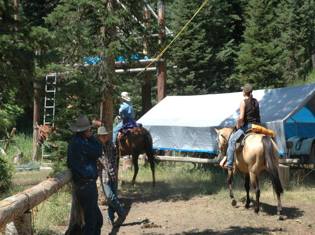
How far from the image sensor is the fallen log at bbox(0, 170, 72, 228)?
3953 millimetres

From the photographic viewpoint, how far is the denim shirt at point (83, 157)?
5828 millimetres

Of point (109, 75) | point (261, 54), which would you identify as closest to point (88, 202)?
point (109, 75)

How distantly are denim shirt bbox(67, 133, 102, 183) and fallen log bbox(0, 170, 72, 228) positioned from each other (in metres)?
0.18

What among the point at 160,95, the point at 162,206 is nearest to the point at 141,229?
the point at 162,206

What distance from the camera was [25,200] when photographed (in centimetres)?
446

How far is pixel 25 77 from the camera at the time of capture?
6562 millimetres

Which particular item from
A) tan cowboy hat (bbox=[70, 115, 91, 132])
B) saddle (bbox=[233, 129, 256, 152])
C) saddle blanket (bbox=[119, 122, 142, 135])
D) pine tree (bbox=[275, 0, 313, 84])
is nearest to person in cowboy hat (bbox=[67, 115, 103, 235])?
tan cowboy hat (bbox=[70, 115, 91, 132])

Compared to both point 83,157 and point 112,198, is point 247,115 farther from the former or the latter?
point 83,157

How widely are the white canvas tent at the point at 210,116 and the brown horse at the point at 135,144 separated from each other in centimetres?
243

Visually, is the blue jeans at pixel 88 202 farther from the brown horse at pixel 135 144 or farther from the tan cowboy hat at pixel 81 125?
the brown horse at pixel 135 144

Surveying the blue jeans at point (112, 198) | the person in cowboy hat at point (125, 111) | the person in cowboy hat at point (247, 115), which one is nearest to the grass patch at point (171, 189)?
the blue jeans at point (112, 198)

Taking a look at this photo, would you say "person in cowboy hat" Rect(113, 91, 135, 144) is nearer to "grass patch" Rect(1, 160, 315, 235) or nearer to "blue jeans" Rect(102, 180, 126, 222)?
"grass patch" Rect(1, 160, 315, 235)

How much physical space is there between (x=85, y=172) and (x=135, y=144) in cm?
654

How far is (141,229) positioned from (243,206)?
2.82 meters
